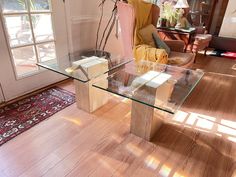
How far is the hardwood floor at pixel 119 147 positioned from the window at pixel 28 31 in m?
0.74

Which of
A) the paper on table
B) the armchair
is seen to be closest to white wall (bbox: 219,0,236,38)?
the armchair

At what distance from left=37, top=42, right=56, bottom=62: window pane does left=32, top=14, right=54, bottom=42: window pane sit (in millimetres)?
75

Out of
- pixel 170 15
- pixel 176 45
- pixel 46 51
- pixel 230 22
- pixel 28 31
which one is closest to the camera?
pixel 28 31

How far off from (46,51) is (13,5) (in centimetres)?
57

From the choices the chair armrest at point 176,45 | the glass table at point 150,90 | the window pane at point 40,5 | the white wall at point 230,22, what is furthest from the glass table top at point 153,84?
the white wall at point 230,22

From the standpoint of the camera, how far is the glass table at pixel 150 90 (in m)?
1.28

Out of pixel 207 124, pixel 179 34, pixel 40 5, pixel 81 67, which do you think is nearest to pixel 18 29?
pixel 40 5

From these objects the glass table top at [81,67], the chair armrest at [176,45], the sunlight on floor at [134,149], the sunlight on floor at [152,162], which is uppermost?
the chair armrest at [176,45]

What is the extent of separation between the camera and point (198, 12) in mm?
4297

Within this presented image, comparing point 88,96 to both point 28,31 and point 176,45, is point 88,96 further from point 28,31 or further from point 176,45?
point 176,45

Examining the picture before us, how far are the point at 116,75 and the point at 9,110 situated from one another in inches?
43.6

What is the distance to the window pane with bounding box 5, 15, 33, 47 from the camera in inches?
70.8

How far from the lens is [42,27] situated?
2061 millimetres

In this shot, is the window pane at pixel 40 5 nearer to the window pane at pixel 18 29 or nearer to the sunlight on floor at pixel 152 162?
the window pane at pixel 18 29
